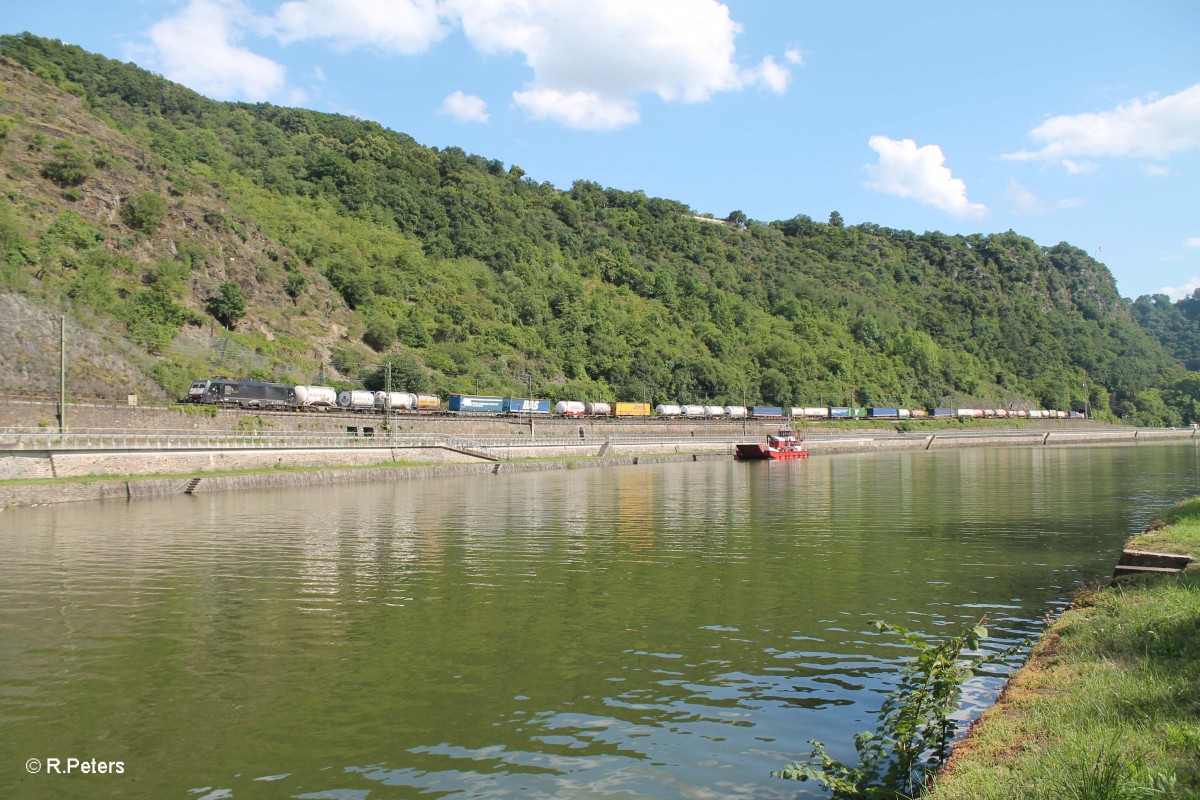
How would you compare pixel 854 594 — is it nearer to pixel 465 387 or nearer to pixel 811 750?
pixel 811 750

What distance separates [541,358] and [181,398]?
60977 mm

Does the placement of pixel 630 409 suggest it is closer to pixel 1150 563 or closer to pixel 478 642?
pixel 1150 563

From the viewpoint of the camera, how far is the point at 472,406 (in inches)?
3342

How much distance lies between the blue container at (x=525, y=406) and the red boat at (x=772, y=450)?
24.1 m

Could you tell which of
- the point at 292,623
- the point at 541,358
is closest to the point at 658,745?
the point at 292,623

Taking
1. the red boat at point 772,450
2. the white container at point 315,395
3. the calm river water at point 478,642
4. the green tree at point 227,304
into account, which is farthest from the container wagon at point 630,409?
the calm river water at point 478,642

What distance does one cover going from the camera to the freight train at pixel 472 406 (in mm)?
63344

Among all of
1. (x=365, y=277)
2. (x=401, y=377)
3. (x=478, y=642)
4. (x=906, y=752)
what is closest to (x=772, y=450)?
(x=401, y=377)

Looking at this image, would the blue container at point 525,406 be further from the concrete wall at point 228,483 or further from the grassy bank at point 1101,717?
the grassy bank at point 1101,717

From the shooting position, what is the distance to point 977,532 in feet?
83.8

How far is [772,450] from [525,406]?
28.7m

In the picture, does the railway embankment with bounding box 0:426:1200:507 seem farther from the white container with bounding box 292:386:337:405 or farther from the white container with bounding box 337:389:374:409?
the white container with bounding box 337:389:374:409

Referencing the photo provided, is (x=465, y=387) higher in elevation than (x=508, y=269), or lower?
lower

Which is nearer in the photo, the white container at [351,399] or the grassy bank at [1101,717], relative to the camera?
the grassy bank at [1101,717]
